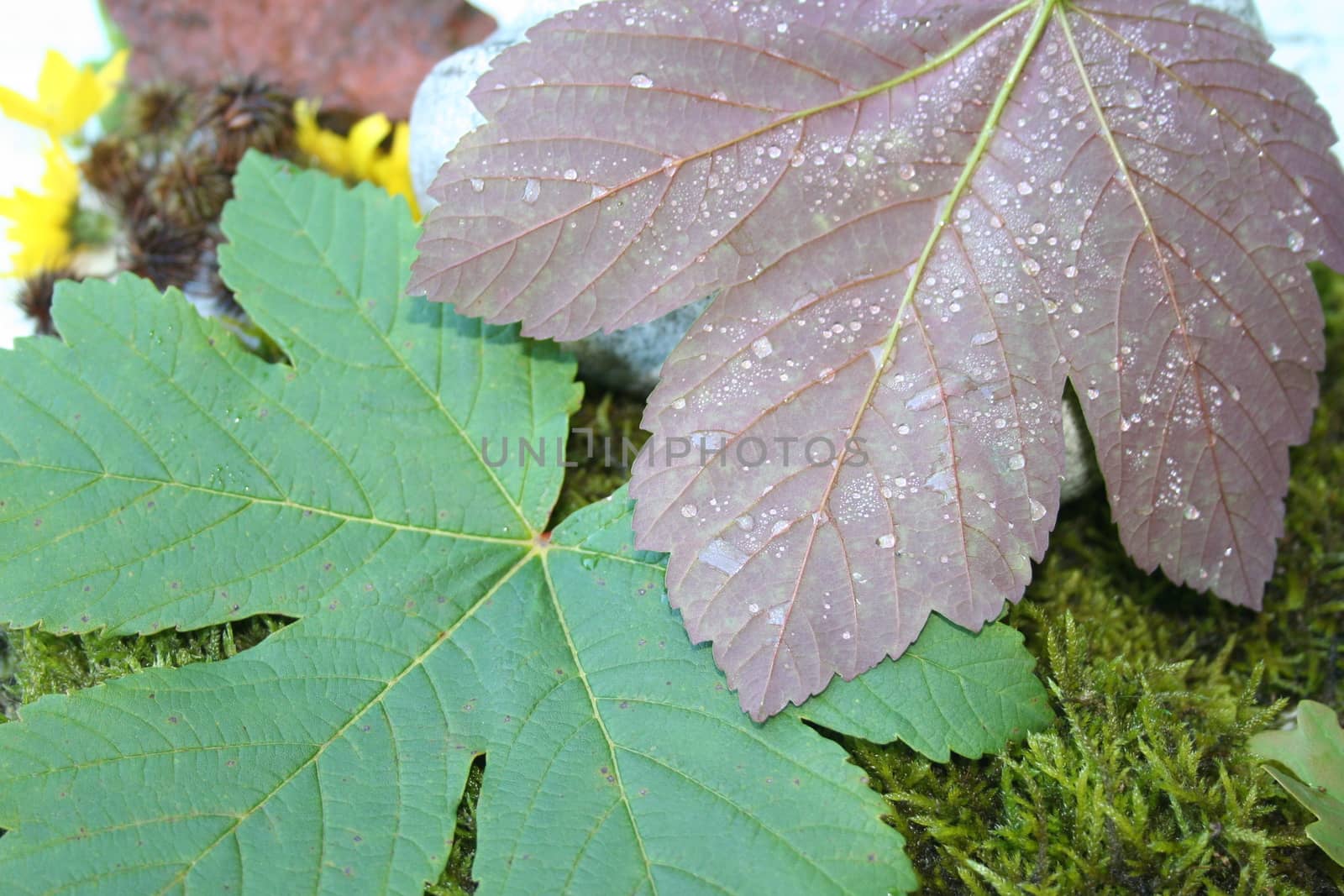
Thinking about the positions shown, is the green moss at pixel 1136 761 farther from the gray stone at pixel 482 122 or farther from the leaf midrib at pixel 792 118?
the leaf midrib at pixel 792 118

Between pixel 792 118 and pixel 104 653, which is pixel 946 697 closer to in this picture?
pixel 792 118

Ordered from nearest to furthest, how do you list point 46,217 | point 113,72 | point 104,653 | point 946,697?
→ point 946,697 < point 104,653 < point 46,217 < point 113,72

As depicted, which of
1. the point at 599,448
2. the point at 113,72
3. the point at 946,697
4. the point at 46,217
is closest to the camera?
the point at 946,697

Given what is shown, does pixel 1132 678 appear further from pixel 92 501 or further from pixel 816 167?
pixel 92 501

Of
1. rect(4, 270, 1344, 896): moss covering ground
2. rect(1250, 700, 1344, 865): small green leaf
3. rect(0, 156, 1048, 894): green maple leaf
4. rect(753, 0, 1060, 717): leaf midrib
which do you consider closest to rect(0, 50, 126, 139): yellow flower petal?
rect(0, 156, 1048, 894): green maple leaf

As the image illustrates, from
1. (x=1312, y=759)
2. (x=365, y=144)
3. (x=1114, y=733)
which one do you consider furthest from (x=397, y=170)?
(x=1312, y=759)

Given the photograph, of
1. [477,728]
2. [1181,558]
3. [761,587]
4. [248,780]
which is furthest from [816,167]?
[248,780]
